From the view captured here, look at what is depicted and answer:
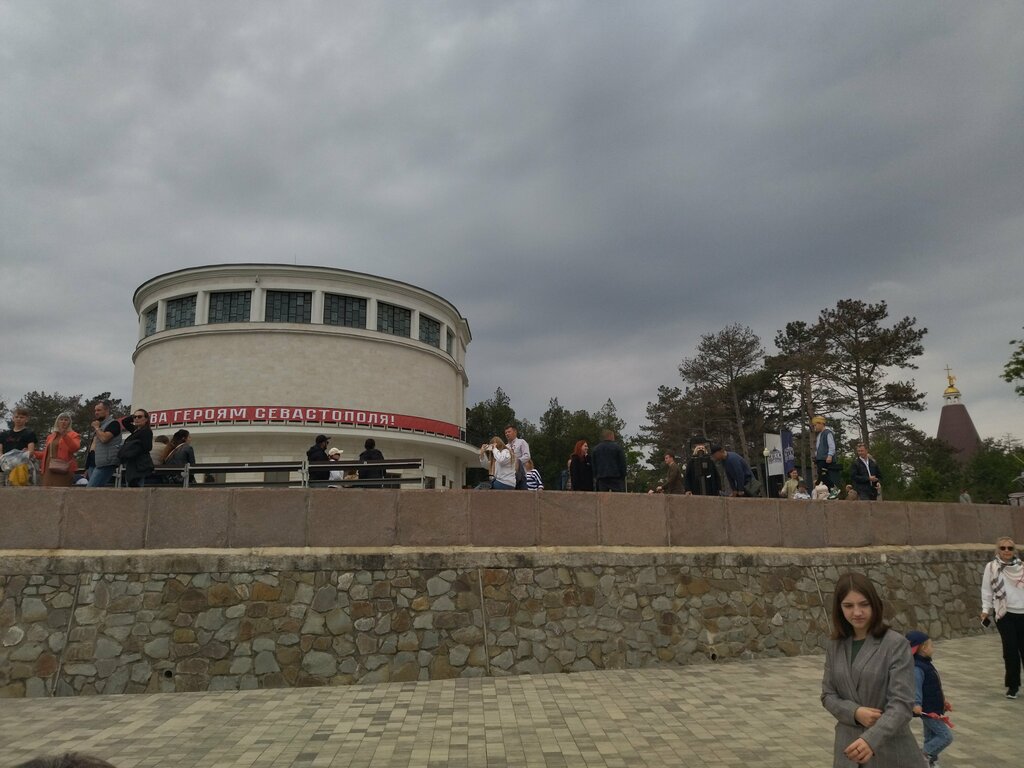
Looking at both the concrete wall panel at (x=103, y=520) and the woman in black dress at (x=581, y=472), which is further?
the woman in black dress at (x=581, y=472)

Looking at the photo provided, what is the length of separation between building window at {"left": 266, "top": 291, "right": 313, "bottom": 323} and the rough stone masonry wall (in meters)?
26.3

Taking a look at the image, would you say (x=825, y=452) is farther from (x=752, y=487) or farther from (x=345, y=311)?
(x=345, y=311)

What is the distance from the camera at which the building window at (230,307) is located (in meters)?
33.7

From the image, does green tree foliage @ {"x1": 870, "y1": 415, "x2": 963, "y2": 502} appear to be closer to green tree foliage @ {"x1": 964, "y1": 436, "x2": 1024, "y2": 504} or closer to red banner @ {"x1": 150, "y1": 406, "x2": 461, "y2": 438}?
green tree foliage @ {"x1": 964, "y1": 436, "x2": 1024, "y2": 504}

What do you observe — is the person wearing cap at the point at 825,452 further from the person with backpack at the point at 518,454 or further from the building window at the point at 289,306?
the building window at the point at 289,306

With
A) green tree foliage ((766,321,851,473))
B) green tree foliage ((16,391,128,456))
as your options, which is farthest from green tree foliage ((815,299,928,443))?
green tree foliage ((16,391,128,456))

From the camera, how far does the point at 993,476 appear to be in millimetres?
42062

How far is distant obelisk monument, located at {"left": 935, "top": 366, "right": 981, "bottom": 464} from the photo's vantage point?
5581cm

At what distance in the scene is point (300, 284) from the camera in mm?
33969

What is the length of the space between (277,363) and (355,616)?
2620 cm

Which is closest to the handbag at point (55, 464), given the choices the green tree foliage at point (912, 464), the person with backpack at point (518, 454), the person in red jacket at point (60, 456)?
the person in red jacket at point (60, 456)

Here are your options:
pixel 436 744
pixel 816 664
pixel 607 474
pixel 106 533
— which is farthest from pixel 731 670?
pixel 106 533

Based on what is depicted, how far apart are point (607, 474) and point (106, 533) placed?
24.0 feet

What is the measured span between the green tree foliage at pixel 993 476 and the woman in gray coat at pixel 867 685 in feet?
149
